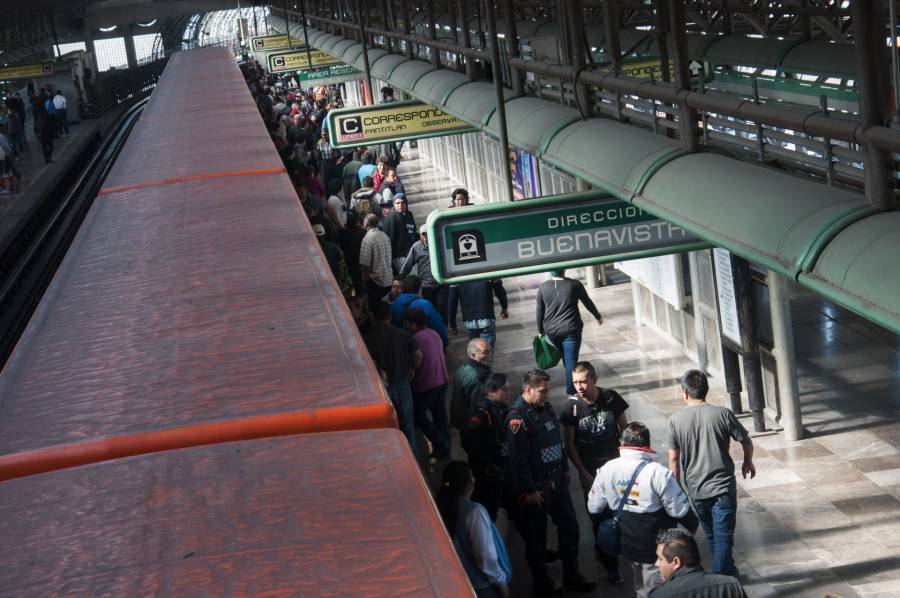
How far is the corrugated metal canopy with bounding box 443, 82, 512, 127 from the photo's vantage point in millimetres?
9859

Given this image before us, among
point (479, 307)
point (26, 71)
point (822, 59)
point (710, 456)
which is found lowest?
point (710, 456)

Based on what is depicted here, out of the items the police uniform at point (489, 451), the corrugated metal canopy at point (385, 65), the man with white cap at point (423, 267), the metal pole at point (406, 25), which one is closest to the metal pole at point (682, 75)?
the police uniform at point (489, 451)

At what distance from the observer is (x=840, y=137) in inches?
153

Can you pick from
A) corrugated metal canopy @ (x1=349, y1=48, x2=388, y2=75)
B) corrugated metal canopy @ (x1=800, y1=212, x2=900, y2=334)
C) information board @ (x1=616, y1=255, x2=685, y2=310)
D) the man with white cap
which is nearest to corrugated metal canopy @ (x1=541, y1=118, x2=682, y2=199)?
corrugated metal canopy @ (x1=800, y1=212, x2=900, y2=334)

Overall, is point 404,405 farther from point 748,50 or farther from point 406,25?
point 406,25

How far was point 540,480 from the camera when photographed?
742cm

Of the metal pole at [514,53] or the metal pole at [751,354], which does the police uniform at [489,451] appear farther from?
the metal pole at [751,354]

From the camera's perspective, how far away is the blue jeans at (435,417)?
10.1 meters

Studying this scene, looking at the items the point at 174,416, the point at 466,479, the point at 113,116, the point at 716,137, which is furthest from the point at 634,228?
the point at 113,116

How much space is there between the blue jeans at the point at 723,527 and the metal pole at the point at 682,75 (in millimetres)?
2653

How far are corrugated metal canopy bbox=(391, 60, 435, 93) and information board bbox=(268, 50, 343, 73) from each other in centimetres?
1296

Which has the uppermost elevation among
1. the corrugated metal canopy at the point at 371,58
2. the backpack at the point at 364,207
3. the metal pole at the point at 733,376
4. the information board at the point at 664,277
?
the corrugated metal canopy at the point at 371,58

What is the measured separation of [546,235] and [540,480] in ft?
4.92

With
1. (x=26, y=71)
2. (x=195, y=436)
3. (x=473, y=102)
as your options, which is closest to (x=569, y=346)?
(x=473, y=102)
